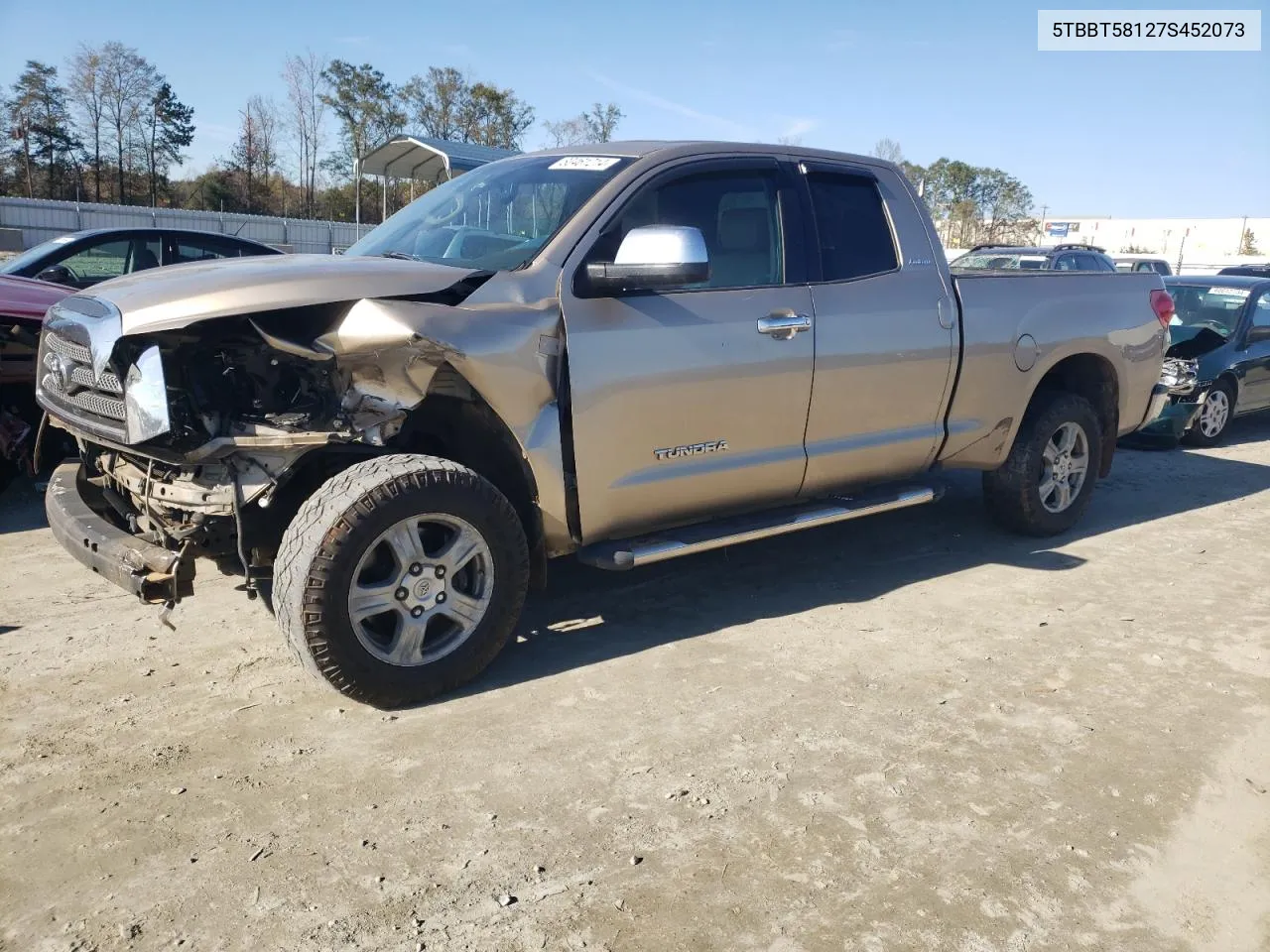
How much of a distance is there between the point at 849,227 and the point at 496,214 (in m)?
1.69

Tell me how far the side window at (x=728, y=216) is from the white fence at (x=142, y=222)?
19.7m

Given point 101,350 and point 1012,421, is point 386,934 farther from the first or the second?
point 1012,421

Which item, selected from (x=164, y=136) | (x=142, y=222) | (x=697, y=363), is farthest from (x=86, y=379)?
(x=164, y=136)

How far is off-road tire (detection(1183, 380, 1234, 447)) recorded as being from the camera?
368 inches

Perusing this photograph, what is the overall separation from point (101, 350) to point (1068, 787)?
3499 millimetres

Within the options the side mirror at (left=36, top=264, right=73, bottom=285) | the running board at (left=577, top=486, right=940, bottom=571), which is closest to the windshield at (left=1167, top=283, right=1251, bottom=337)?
the running board at (left=577, top=486, right=940, bottom=571)

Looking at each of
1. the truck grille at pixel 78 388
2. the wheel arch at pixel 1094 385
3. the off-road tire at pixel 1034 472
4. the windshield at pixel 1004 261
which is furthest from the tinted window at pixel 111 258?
the windshield at pixel 1004 261

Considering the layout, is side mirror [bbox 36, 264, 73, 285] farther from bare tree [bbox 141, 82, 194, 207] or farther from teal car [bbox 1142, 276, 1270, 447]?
bare tree [bbox 141, 82, 194, 207]

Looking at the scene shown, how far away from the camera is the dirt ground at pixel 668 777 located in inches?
97.5

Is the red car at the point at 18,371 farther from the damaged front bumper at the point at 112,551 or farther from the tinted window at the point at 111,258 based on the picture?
the damaged front bumper at the point at 112,551

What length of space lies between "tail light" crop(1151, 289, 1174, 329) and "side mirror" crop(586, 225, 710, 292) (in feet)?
12.5

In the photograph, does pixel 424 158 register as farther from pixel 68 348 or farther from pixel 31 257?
pixel 68 348

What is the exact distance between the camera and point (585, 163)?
4211 millimetres

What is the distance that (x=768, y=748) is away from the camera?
10.9 feet
